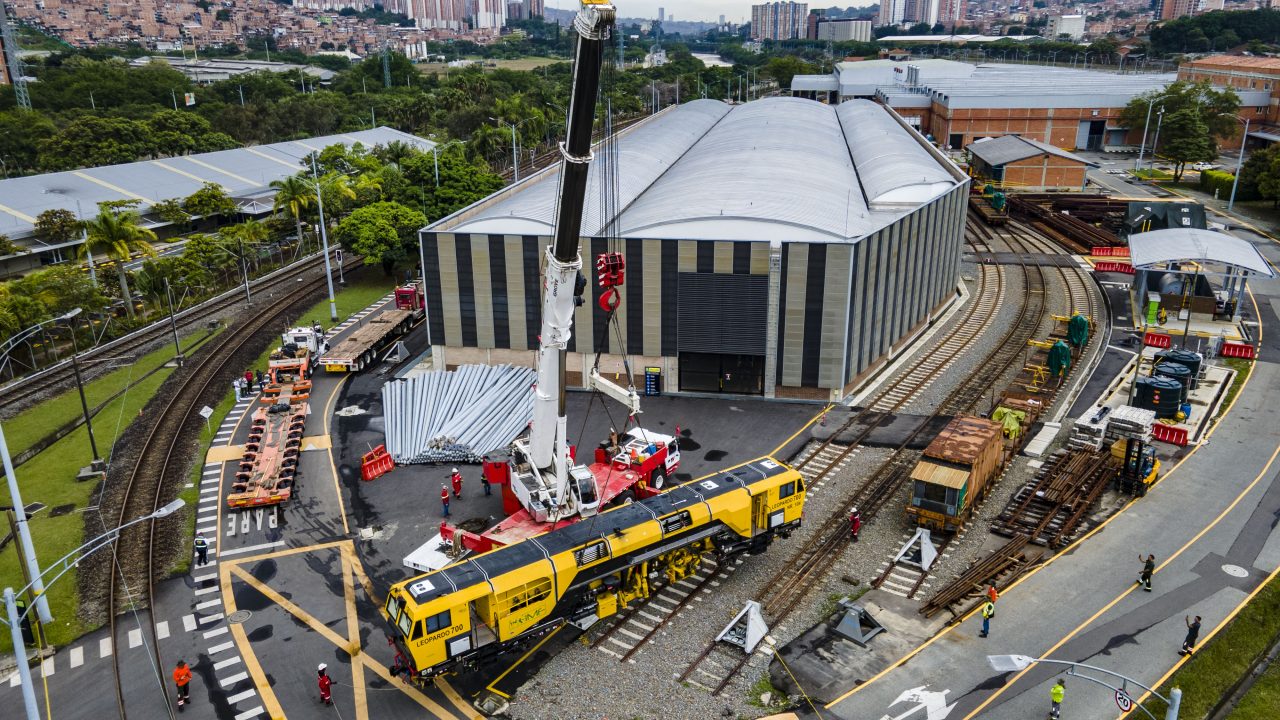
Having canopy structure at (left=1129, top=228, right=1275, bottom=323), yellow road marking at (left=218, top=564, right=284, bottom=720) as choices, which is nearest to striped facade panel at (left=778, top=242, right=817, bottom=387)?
canopy structure at (left=1129, top=228, right=1275, bottom=323)

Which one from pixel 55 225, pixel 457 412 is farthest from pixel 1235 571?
pixel 55 225

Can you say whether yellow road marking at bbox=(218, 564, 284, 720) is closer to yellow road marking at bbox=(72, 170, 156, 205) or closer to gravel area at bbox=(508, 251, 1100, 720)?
gravel area at bbox=(508, 251, 1100, 720)

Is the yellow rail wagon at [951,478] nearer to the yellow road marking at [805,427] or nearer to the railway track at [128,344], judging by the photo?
the yellow road marking at [805,427]

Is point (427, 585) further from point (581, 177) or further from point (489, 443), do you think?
point (489, 443)

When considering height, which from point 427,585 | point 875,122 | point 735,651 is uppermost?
point 875,122

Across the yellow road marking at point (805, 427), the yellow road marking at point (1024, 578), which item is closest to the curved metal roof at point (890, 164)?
the yellow road marking at point (805, 427)

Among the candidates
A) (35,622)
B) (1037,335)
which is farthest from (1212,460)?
(35,622)
